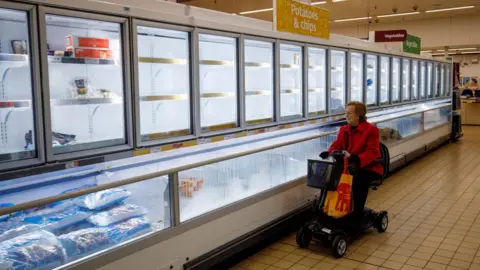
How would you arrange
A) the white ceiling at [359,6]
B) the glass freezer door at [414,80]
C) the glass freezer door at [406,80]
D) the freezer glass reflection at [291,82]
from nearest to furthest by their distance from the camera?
the freezer glass reflection at [291,82], the glass freezer door at [406,80], the glass freezer door at [414,80], the white ceiling at [359,6]

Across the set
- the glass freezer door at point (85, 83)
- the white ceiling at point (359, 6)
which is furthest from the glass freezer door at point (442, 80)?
the glass freezer door at point (85, 83)

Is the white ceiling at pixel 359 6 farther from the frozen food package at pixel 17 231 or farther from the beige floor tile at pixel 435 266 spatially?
the frozen food package at pixel 17 231

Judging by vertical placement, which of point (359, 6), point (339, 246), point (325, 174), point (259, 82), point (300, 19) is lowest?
point (339, 246)

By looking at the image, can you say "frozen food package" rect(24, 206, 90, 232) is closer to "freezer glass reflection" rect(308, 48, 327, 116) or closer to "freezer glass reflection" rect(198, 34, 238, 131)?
"freezer glass reflection" rect(198, 34, 238, 131)

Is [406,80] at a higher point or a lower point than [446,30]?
lower

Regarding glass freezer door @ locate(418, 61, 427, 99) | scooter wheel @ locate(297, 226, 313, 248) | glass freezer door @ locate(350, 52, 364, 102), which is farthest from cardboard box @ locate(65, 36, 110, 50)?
glass freezer door @ locate(418, 61, 427, 99)

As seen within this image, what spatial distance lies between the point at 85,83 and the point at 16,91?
618 mm

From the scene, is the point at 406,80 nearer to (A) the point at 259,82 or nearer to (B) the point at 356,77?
(B) the point at 356,77

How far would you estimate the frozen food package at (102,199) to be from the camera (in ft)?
11.0

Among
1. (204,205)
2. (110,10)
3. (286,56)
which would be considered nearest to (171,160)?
(204,205)

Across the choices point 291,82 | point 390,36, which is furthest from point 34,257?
point 390,36

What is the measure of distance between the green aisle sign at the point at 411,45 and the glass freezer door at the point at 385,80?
3.58ft

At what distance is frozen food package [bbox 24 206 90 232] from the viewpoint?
3059 millimetres

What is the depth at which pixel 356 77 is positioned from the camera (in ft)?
25.0
